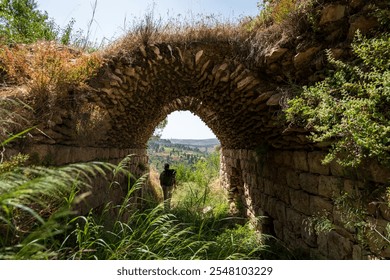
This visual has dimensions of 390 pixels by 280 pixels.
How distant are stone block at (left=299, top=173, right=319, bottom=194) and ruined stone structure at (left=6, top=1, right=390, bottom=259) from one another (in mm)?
14

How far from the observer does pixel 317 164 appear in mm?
3105

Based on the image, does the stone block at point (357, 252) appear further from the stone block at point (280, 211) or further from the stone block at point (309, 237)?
the stone block at point (280, 211)

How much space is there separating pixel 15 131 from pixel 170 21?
2.72 m

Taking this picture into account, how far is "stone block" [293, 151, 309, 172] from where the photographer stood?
3438 millimetres

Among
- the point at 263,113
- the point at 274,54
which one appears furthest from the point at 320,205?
the point at 274,54

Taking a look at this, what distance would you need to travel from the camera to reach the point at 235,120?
5113 millimetres

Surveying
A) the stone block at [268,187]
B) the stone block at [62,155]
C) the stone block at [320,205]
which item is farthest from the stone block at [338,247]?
the stone block at [62,155]

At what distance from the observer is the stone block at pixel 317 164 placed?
9.69 feet

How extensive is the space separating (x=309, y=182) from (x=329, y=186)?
49cm

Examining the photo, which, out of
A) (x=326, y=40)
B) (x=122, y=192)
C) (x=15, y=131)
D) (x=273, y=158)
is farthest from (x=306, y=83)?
(x=122, y=192)

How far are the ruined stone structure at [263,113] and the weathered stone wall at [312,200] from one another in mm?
12

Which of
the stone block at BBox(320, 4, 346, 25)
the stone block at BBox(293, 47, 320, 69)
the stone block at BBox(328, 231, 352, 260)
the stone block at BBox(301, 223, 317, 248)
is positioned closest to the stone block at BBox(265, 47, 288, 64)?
the stone block at BBox(293, 47, 320, 69)

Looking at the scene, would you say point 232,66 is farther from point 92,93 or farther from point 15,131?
point 15,131

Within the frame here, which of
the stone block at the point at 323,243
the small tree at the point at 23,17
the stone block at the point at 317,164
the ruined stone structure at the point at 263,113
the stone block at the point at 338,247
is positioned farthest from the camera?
the small tree at the point at 23,17
